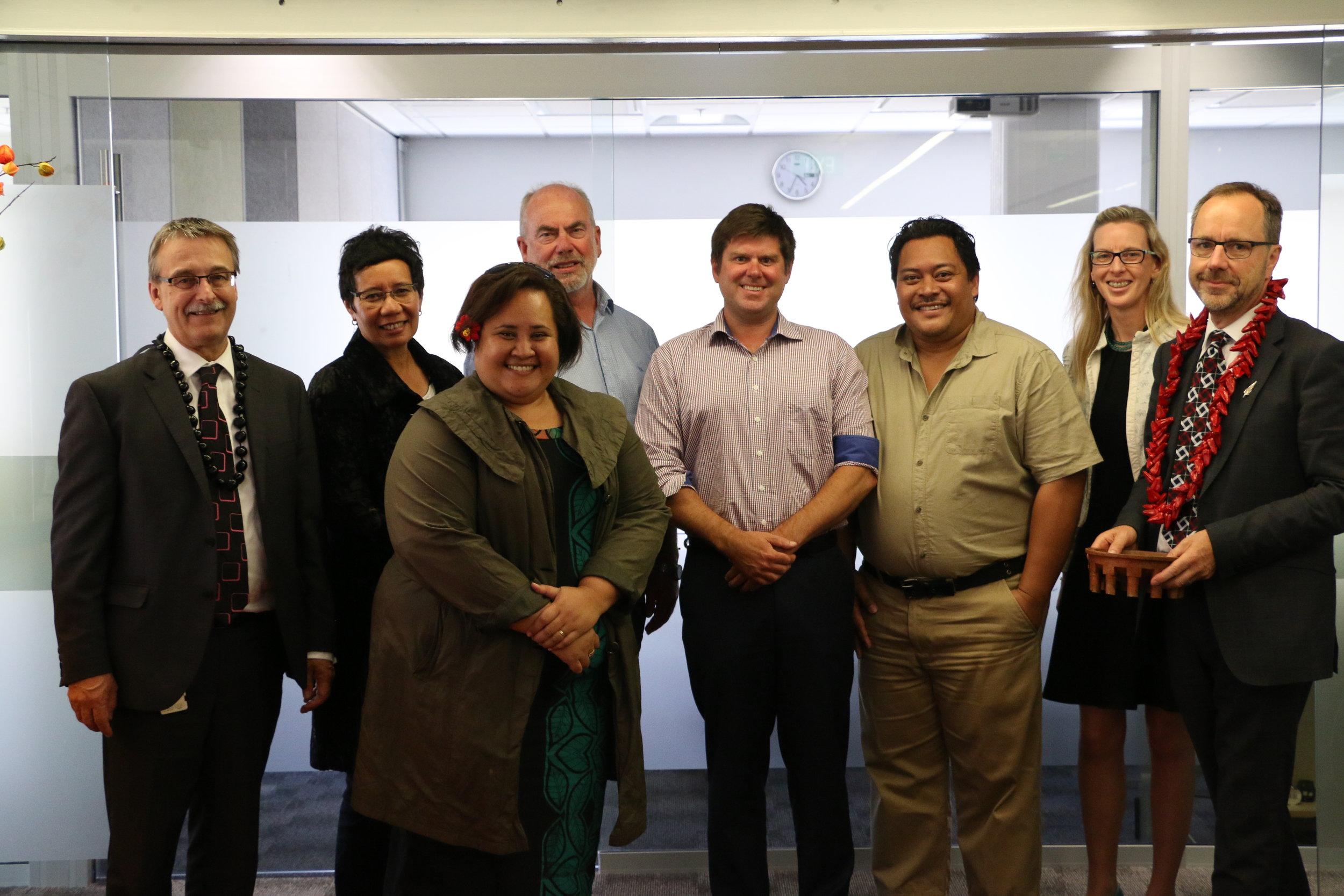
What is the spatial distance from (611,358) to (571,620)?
124 centimetres

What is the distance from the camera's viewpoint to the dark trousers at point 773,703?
2.66 metres

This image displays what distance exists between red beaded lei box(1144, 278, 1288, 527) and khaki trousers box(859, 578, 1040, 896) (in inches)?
16.9

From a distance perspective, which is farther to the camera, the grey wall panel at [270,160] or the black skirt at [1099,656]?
the grey wall panel at [270,160]

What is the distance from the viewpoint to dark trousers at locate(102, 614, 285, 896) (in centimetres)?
225

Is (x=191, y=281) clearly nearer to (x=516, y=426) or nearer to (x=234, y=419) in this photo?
(x=234, y=419)

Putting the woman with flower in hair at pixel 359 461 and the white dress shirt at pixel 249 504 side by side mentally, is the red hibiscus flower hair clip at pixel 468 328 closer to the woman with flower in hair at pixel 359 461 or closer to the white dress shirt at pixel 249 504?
the woman with flower in hair at pixel 359 461

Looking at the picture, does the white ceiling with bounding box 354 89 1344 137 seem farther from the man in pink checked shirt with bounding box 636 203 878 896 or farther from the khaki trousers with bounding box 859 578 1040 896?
the khaki trousers with bounding box 859 578 1040 896

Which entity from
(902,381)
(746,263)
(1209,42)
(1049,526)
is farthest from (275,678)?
(1209,42)

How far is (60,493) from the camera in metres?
2.22

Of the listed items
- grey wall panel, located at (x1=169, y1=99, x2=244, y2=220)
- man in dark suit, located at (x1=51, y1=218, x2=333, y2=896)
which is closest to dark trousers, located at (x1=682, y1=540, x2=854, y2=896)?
man in dark suit, located at (x1=51, y1=218, x2=333, y2=896)

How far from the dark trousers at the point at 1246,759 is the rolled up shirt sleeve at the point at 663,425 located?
1278mm

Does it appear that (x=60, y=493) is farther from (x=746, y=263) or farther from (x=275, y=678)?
(x=746, y=263)

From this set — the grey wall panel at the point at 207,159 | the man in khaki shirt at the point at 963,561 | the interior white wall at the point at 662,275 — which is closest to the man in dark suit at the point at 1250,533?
the man in khaki shirt at the point at 963,561

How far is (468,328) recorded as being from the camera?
2.21 meters
